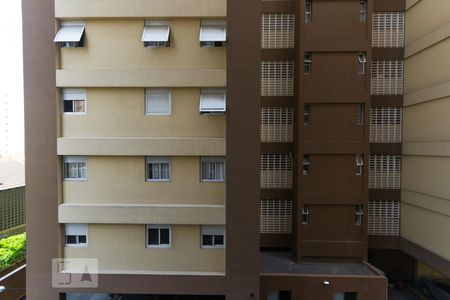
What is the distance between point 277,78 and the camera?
1173cm

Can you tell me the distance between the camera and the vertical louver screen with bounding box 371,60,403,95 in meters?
11.8

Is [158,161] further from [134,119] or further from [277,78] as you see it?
[277,78]

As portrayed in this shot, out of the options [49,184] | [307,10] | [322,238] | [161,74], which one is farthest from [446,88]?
[49,184]

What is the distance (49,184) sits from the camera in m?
8.39

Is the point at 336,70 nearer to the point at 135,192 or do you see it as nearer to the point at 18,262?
the point at 135,192

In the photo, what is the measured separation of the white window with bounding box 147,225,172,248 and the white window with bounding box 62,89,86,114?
14.4ft

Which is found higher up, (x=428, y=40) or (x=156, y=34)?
(x=428, y=40)

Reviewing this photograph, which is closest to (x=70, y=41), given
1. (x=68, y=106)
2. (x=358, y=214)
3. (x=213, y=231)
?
(x=68, y=106)

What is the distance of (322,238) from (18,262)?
13157 millimetres

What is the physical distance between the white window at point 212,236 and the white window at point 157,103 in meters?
3.93

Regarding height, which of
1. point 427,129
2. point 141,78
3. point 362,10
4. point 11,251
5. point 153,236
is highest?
point 362,10

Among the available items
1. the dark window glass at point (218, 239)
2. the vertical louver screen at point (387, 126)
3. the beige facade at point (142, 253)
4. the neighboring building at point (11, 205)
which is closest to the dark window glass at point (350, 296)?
the beige facade at point (142, 253)

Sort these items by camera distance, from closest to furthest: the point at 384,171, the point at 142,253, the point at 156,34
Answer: the point at 156,34, the point at 142,253, the point at 384,171

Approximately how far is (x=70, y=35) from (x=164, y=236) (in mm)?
6943
